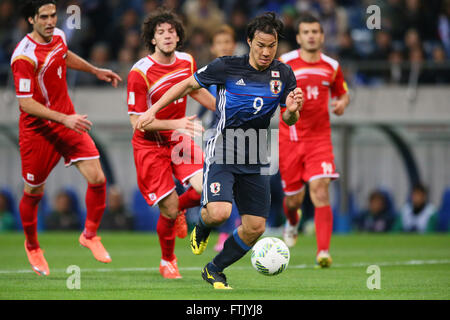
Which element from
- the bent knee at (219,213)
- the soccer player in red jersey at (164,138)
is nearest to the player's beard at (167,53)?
the soccer player in red jersey at (164,138)

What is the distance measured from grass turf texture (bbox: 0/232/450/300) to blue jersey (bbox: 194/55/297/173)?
1200mm

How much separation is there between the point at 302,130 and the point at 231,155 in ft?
9.45

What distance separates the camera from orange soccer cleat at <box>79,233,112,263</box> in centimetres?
891

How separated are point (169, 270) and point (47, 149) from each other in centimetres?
185

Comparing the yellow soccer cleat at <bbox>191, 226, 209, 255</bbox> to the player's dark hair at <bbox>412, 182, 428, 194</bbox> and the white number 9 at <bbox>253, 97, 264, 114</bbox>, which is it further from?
the player's dark hair at <bbox>412, 182, 428, 194</bbox>

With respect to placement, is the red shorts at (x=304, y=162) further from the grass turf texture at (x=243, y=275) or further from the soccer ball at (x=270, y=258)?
the soccer ball at (x=270, y=258)

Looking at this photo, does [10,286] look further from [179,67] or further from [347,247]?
[347,247]

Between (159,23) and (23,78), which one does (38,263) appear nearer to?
(23,78)

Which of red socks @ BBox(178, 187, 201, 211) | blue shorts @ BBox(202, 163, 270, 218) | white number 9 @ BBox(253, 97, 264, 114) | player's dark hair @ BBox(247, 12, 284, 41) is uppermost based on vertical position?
player's dark hair @ BBox(247, 12, 284, 41)

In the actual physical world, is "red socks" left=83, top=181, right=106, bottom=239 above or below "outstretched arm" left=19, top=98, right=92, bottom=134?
below

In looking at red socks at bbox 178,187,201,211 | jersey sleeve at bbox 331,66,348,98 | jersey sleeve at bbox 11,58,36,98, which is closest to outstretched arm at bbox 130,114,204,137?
red socks at bbox 178,187,201,211

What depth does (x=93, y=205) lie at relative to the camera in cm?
909

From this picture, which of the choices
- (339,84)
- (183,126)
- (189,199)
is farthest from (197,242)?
(339,84)

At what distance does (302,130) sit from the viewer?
400 inches
